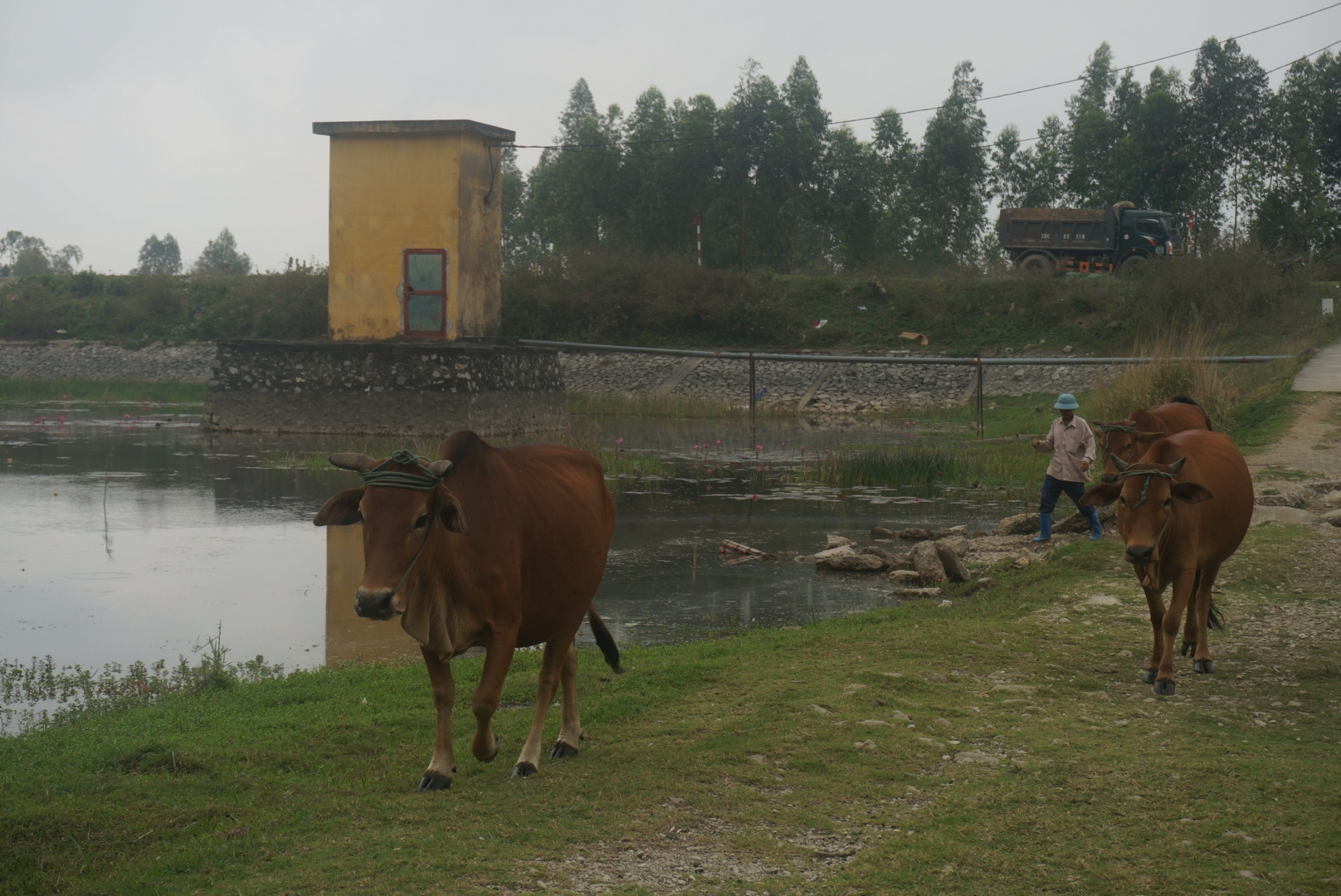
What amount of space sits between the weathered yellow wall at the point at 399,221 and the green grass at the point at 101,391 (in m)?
13.3

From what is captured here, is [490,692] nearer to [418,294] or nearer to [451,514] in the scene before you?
[451,514]

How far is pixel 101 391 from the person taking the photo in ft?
133

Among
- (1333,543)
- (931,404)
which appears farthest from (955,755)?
(931,404)

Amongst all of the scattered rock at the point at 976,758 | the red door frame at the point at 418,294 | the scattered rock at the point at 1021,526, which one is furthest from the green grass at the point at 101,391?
the scattered rock at the point at 976,758

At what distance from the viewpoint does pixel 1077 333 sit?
127 ft

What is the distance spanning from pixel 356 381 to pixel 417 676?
20886mm

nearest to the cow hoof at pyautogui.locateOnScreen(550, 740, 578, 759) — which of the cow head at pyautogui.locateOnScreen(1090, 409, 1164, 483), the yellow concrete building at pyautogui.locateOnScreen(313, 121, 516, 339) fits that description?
the cow head at pyautogui.locateOnScreen(1090, 409, 1164, 483)

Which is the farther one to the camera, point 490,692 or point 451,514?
point 490,692

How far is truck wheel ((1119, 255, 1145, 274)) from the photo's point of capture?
40531mm

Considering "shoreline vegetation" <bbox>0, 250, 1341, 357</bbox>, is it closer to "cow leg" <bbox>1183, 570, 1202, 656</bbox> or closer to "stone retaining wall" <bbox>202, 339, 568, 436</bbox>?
"stone retaining wall" <bbox>202, 339, 568, 436</bbox>

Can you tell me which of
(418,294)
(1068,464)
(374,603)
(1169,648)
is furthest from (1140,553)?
(418,294)

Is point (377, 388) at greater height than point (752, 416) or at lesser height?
greater

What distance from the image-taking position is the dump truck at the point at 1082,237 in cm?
4284

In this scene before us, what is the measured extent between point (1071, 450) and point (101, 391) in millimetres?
35758
